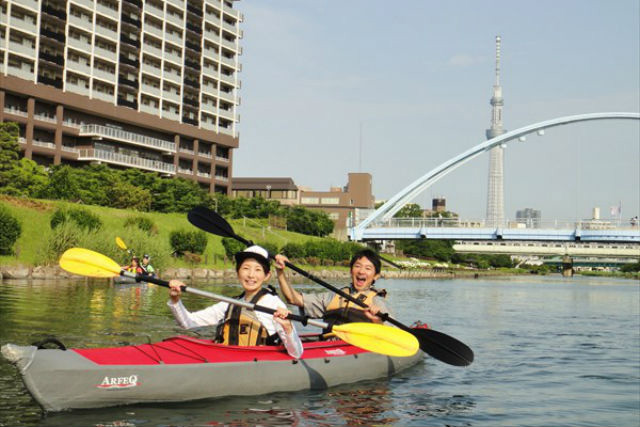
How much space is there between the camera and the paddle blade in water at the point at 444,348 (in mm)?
10445

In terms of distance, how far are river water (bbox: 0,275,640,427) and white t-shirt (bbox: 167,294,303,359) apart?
2.66ft

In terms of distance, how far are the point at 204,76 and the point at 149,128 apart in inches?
444

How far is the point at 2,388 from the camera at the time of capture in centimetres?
912

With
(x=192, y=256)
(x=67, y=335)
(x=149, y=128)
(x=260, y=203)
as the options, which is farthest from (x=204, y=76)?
(x=67, y=335)

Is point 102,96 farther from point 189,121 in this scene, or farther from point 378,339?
point 378,339

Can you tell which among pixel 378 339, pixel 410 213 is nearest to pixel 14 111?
pixel 378 339

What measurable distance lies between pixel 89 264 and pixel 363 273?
3.82m

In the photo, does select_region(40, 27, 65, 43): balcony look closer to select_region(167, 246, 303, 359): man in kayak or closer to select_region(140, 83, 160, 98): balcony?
select_region(140, 83, 160, 98): balcony

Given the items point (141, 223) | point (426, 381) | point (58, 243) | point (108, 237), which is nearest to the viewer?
point (426, 381)

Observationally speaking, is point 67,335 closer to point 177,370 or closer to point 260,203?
point 177,370

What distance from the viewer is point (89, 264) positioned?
9109 mm

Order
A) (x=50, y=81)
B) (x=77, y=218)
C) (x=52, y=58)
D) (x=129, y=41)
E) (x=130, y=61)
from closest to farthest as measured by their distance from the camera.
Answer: (x=77, y=218) → (x=50, y=81) → (x=52, y=58) → (x=129, y=41) → (x=130, y=61)

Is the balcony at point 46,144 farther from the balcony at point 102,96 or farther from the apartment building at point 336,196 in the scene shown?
the apartment building at point 336,196

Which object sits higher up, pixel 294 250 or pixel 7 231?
pixel 7 231
